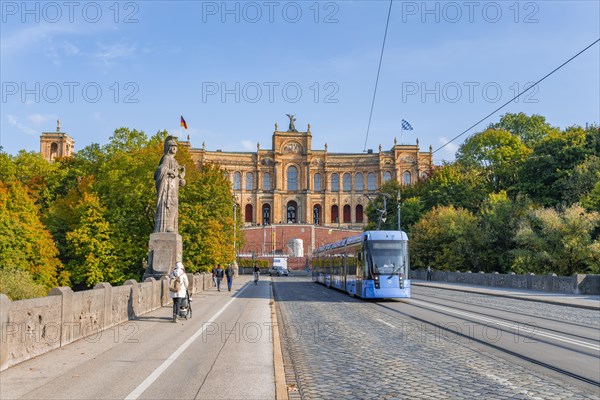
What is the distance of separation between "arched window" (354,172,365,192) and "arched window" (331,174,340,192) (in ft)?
11.6

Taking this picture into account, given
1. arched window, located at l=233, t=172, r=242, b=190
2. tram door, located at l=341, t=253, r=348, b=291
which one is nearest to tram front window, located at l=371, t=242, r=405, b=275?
tram door, located at l=341, t=253, r=348, b=291

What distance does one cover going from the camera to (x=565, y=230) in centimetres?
4041

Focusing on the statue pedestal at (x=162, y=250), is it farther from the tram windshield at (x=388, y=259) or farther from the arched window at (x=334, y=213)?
the arched window at (x=334, y=213)

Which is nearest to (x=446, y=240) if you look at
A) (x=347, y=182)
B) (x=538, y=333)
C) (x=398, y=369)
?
(x=538, y=333)

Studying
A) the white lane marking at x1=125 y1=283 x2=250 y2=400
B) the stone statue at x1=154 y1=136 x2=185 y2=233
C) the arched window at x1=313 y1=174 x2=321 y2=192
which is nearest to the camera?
the white lane marking at x1=125 y1=283 x2=250 y2=400

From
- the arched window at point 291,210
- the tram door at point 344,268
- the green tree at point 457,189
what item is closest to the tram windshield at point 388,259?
the tram door at point 344,268

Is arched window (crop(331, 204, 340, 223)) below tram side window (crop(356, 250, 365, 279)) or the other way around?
the other way around

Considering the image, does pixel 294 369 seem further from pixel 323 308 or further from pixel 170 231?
pixel 170 231

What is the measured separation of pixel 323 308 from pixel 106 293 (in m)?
10.2

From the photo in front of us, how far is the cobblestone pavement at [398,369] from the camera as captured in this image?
7.88 m

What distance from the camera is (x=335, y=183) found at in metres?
124

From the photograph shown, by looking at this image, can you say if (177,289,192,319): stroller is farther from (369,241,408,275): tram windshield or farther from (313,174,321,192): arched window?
(313,174,321,192): arched window

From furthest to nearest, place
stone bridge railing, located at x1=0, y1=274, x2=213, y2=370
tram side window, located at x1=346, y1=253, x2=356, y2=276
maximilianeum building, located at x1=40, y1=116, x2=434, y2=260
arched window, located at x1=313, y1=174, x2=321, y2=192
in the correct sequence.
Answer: arched window, located at x1=313, y1=174, x2=321, y2=192 < maximilianeum building, located at x1=40, y1=116, x2=434, y2=260 < tram side window, located at x1=346, y1=253, x2=356, y2=276 < stone bridge railing, located at x1=0, y1=274, x2=213, y2=370

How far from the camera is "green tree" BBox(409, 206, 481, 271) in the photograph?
5412 centimetres
